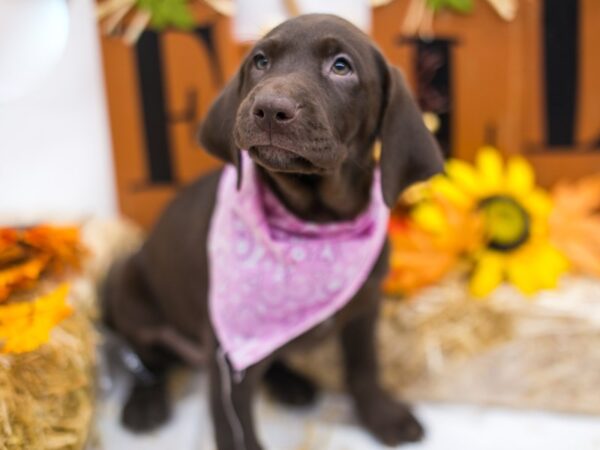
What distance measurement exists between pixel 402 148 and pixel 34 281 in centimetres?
106

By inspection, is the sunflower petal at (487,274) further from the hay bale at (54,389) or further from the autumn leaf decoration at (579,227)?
the hay bale at (54,389)

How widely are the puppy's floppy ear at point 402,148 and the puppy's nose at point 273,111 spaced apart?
0.31 m

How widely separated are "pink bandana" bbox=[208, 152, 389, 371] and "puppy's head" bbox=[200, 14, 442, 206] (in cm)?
15

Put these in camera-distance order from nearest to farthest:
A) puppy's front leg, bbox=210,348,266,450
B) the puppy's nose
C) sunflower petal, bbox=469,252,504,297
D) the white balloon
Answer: the puppy's nose → puppy's front leg, bbox=210,348,266,450 → the white balloon → sunflower petal, bbox=469,252,504,297

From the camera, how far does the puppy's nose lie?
1.21m

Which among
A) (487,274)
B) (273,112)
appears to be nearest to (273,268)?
(273,112)

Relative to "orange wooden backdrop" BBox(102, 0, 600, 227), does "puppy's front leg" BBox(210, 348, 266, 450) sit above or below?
below

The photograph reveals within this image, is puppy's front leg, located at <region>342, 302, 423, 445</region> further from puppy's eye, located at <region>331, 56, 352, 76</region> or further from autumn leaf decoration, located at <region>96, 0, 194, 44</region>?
autumn leaf decoration, located at <region>96, 0, 194, 44</region>

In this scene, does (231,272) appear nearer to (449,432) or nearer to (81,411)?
(81,411)

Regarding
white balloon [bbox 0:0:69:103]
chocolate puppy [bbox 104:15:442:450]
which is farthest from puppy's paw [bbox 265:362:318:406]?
white balloon [bbox 0:0:69:103]

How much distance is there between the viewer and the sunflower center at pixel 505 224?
6.81ft

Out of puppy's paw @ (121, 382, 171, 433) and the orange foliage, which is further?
puppy's paw @ (121, 382, 171, 433)

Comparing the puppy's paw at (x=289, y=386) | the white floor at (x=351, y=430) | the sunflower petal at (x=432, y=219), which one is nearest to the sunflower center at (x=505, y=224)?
the sunflower petal at (x=432, y=219)

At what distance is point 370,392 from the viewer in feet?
6.14
